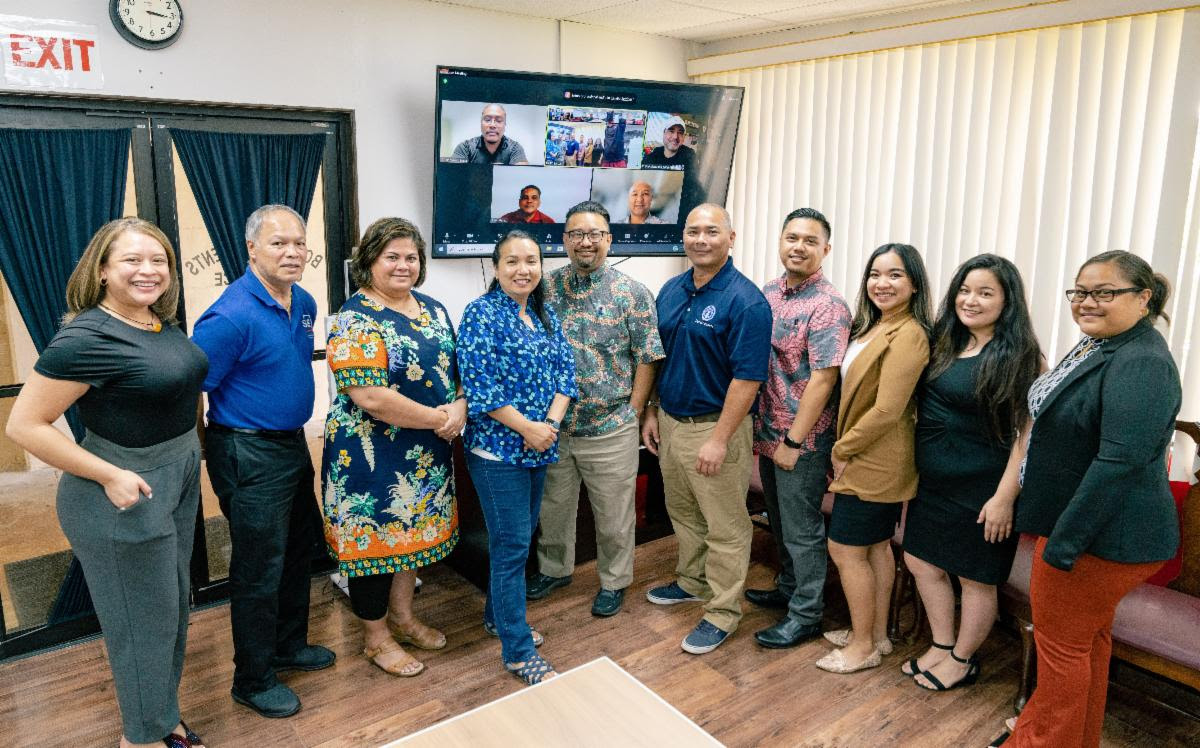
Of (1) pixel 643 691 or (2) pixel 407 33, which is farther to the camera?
(2) pixel 407 33

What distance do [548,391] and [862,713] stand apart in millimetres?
1426

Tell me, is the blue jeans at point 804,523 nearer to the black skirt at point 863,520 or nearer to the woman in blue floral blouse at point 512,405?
the black skirt at point 863,520

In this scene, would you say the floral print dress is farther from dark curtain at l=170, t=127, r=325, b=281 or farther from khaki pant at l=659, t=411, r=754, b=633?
dark curtain at l=170, t=127, r=325, b=281

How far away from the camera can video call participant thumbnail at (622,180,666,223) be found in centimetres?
402

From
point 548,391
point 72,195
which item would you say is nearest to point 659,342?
point 548,391

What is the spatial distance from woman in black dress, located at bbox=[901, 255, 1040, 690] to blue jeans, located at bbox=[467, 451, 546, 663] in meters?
1.24

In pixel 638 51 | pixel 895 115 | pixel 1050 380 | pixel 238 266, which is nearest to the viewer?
pixel 1050 380

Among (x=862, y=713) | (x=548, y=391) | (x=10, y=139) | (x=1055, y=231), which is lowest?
(x=862, y=713)

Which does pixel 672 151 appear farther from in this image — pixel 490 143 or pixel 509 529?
pixel 509 529

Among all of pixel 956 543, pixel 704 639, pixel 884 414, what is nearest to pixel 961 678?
pixel 956 543

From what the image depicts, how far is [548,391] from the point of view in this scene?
2.63m

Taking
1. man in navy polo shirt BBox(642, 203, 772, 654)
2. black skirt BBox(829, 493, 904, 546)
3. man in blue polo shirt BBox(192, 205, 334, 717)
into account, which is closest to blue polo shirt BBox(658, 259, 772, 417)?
man in navy polo shirt BBox(642, 203, 772, 654)

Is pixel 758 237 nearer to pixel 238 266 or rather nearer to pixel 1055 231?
pixel 1055 231

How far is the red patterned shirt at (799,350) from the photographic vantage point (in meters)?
2.69
